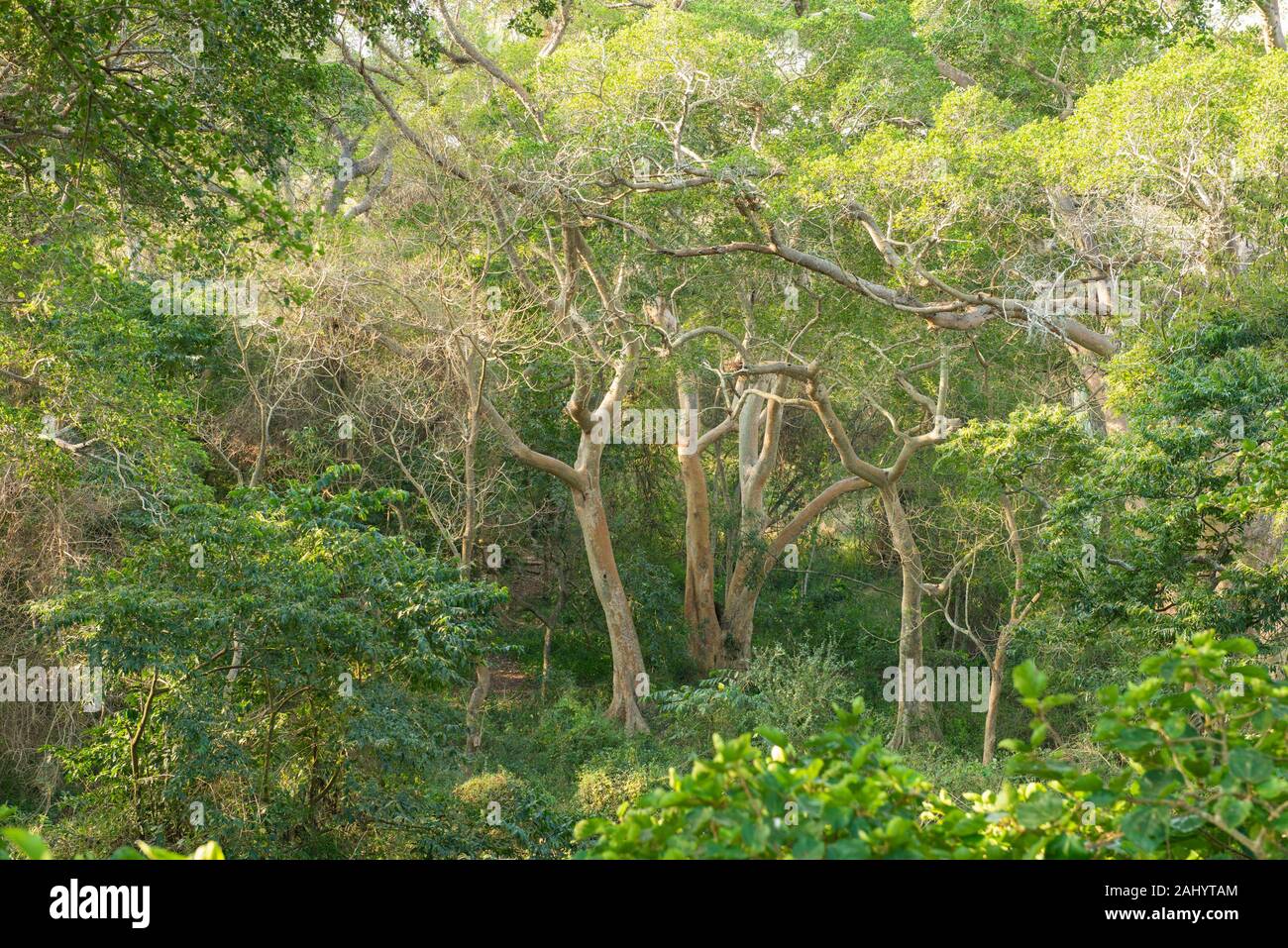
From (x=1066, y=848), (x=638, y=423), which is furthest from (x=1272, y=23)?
(x=1066, y=848)

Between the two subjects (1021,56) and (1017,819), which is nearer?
(1017,819)

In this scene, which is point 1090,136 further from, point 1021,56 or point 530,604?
point 530,604

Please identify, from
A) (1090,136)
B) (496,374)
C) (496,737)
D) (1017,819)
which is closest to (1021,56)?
(1090,136)

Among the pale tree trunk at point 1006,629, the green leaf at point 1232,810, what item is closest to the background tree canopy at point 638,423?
the green leaf at point 1232,810

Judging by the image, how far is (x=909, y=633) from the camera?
546 inches

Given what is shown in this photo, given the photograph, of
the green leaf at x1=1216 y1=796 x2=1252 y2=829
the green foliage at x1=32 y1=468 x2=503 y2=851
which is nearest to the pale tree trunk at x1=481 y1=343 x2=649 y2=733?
the green foliage at x1=32 y1=468 x2=503 y2=851

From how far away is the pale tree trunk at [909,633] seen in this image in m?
13.5

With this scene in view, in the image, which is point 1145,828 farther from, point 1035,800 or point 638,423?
point 638,423

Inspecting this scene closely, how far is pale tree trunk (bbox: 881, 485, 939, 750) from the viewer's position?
1349cm

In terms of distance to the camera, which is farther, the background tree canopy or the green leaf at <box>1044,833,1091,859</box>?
the background tree canopy

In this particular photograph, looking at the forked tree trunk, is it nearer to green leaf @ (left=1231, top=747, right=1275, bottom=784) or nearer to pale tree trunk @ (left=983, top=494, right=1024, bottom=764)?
pale tree trunk @ (left=983, top=494, right=1024, bottom=764)

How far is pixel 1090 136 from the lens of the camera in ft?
29.9

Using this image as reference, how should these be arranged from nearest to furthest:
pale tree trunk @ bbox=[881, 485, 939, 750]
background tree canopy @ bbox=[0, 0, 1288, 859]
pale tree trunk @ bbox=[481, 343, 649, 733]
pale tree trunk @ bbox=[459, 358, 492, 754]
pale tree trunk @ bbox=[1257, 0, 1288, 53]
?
1. background tree canopy @ bbox=[0, 0, 1288, 859]
2. pale tree trunk @ bbox=[1257, 0, 1288, 53]
3. pale tree trunk @ bbox=[459, 358, 492, 754]
4. pale tree trunk @ bbox=[481, 343, 649, 733]
5. pale tree trunk @ bbox=[881, 485, 939, 750]

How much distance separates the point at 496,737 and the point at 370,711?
644 cm
